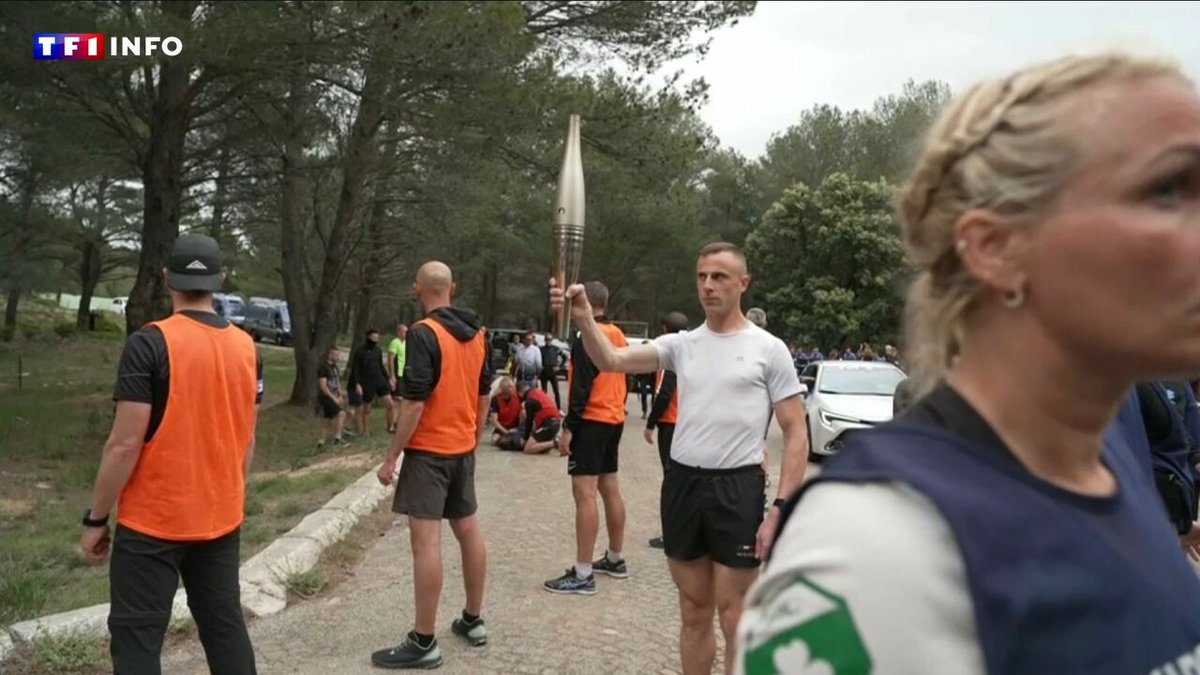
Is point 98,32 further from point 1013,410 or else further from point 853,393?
point 1013,410

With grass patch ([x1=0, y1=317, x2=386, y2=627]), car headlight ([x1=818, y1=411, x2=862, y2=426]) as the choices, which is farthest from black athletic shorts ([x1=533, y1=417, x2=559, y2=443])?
car headlight ([x1=818, y1=411, x2=862, y2=426])

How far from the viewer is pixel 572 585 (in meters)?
6.50

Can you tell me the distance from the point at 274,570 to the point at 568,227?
3440mm

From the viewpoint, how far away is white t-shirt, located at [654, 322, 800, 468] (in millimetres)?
4277

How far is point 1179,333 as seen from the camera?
3.71 ft

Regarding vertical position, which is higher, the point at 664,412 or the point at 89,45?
the point at 89,45

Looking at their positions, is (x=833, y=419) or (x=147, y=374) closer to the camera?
(x=147, y=374)

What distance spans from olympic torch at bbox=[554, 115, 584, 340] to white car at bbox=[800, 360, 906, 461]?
9.17 m

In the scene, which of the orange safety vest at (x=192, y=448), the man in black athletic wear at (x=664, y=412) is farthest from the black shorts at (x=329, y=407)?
the orange safety vest at (x=192, y=448)

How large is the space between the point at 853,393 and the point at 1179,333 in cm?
1360

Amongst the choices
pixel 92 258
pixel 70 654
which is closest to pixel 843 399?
pixel 70 654

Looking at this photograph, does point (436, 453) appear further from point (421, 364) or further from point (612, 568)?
point (612, 568)

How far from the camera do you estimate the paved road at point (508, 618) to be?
5.10m

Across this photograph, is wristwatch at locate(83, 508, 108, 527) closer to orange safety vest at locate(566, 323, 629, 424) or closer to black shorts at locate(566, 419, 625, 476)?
black shorts at locate(566, 419, 625, 476)
